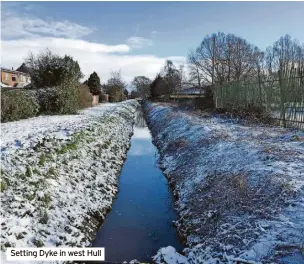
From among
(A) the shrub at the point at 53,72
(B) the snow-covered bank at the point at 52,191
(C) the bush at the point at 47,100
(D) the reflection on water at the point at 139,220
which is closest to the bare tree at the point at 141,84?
(A) the shrub at the point at 53,72

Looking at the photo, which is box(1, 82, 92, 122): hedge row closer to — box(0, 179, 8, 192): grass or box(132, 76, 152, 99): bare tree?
box(0, 179, 8, 192): grass

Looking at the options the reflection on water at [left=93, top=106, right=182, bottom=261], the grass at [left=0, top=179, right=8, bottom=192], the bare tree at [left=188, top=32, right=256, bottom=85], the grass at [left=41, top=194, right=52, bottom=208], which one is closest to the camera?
the grass at [left=0, top=179, right=8, bottom=192]

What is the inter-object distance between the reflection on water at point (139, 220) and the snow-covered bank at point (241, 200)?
357 millimetres

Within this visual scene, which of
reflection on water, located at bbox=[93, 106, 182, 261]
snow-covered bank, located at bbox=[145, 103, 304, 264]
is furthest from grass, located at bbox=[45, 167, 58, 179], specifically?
Answer: snow-covered bank, located at bbox=[145, 103, 304, 264]

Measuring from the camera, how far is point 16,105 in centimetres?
1638

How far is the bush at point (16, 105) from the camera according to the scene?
50.7 ft

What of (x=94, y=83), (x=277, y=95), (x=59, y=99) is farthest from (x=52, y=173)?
(x=94, y=83)

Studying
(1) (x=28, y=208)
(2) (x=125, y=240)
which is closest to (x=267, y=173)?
(2) (x=125, y=240)

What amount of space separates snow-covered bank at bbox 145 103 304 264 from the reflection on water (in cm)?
36

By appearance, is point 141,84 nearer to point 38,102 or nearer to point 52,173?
point 38,102

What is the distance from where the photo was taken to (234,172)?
309 inches

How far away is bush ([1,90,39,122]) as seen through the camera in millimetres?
15441

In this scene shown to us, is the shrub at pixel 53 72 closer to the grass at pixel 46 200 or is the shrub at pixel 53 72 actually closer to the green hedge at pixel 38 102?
the green hedge at pixel 38 102

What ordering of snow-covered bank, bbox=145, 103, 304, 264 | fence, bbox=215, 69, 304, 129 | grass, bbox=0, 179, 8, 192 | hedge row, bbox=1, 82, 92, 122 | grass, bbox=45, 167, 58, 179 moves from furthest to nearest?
hedge row, bbox=1, 82, 92, 122 → fence, bbox=215, 69, 304, 129 → grass, bbox=45, 167, 58, 179 → grass, bbox=0, 179, 8, 192 → snow-covered bank, bbox=145, 103, 304, 264
